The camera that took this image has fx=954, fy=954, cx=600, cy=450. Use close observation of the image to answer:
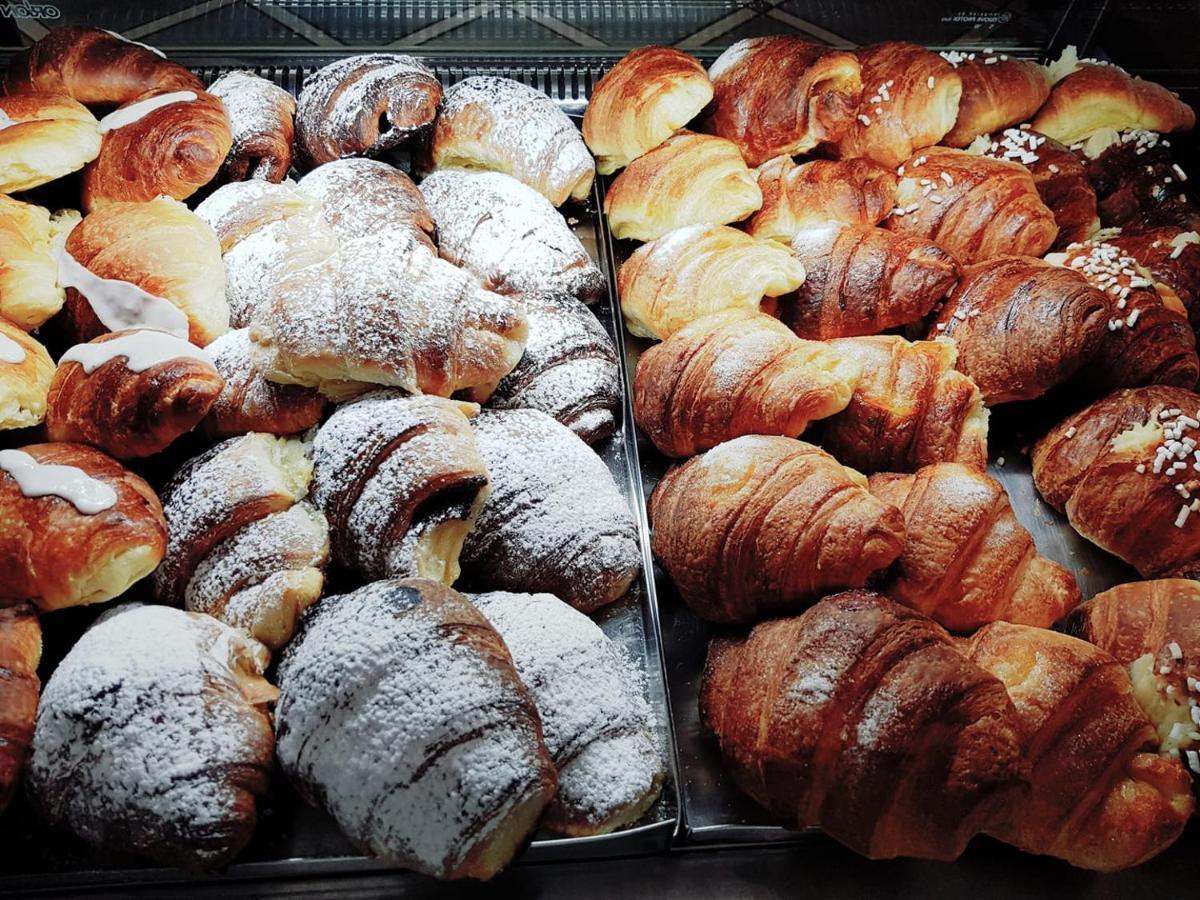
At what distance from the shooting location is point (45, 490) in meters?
1.64

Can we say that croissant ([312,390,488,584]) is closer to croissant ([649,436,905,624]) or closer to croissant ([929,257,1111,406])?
croissant ([649,436,905,624])

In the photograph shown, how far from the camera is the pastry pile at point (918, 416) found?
1.54 m

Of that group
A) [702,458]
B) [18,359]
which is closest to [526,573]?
[702,458]

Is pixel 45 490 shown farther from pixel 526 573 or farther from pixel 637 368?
pixel 637 368

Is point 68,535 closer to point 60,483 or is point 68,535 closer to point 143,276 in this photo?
point 60,483

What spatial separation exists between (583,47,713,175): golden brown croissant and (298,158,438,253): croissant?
0.57 meters

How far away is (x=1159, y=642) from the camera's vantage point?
5.57ft

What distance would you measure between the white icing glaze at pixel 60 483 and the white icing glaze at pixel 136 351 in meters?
0.21

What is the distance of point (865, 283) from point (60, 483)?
1.73 m

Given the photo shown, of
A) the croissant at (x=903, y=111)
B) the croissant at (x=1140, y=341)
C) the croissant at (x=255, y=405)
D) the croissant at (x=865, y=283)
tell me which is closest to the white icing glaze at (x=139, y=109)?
the croissant at (x=255, y=405)

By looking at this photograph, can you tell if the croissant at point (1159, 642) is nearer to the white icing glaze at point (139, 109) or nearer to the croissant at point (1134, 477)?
the croissant at point (1134, 477)

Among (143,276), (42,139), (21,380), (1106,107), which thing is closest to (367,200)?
(143,276)

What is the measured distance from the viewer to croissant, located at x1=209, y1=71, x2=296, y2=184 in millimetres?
2459

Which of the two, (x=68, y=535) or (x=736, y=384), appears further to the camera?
(x=736, y=384)
